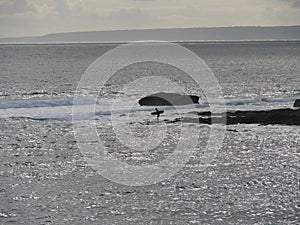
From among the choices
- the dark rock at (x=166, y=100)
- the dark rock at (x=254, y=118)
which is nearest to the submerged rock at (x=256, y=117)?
the dark rock at (x=254, y=118)

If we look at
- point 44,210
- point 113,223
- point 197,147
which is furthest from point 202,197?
point 197,147

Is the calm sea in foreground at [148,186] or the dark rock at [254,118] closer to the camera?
the calm sea in foreground at [148,186]

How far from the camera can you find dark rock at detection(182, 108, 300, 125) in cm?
3687

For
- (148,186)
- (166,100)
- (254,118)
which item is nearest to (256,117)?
(254,118)

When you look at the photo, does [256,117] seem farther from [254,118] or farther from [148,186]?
[148,186]

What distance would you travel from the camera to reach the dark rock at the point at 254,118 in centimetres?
3687

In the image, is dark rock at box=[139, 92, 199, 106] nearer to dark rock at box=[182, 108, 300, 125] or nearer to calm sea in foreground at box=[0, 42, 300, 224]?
dark rock at box=[182, 108, 300, 125]

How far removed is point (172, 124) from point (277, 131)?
24.3 ft

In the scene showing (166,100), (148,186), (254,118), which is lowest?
(148,186)

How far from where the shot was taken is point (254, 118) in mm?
38062

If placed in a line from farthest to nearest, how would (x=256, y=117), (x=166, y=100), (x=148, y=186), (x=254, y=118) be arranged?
(x=166, y=100), (x=256, y=117), (x=254, y=118), (x=148, y=186)

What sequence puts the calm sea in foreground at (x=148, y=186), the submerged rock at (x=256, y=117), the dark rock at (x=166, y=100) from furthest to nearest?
1. the dark rock at (x=166, y=100)
2. the submerged rock at (x=256, y=117)
3. the calm sea in foreground at (x=148, y=186)

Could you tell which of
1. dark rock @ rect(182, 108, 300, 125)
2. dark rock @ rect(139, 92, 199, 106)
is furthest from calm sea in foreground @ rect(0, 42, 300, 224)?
dark rock @ rect(139, 92, 199, 106)

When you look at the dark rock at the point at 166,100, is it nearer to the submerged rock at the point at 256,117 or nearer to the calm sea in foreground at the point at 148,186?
the submerged rock at the point at 256,117
